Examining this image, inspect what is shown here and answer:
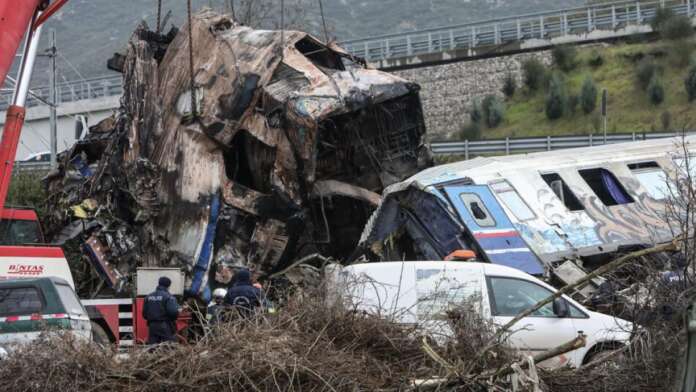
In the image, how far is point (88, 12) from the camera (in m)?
117

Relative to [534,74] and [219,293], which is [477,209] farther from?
[534,74]

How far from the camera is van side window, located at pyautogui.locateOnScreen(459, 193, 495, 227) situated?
605 inches

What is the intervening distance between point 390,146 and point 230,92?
10.1 ft

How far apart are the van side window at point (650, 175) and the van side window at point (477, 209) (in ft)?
9.56

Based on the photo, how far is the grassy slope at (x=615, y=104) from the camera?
3647cm

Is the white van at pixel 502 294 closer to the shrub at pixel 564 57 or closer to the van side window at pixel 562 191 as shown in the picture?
the van side window at pixel 562 191

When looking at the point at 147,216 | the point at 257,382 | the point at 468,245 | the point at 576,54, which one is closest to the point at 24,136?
the point at 576,54

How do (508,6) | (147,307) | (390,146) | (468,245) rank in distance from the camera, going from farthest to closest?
(508,6) < (390,146) < (468,245) < (147,307)

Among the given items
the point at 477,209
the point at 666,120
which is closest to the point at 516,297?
the point at 477,209

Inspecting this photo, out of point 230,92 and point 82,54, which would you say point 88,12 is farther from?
point 230,92

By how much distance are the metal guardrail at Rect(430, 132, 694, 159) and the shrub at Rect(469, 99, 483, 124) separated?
9723 mm

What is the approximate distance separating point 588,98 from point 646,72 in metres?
2.50

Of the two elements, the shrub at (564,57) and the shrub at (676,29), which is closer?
the shrub at (676,29)

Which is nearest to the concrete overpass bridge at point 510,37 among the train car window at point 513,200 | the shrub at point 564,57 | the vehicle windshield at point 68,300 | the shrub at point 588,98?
the shrub at point 564,57
